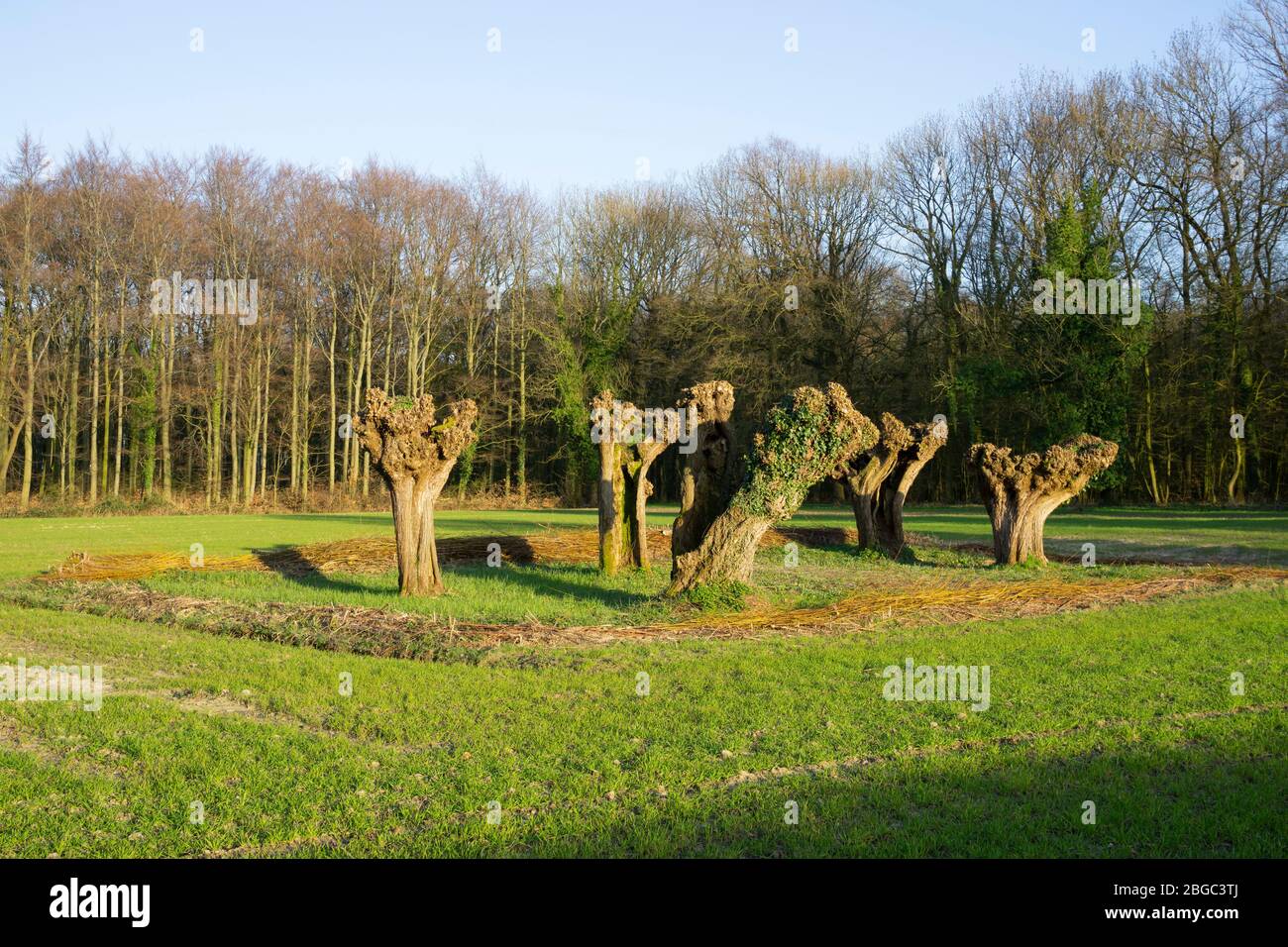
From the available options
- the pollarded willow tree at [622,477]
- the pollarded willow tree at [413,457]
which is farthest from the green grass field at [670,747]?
the pollarded willow tree at [622,477]

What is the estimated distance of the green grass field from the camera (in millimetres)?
5340

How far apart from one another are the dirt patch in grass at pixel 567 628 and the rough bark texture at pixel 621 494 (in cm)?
470

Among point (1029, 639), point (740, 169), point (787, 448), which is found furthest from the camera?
point (740, 169)

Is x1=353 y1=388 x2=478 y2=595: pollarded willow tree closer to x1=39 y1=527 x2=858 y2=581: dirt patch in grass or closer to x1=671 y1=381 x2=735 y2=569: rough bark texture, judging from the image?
x1=671 y1=381 x2=735 y2=569: rough bark texture

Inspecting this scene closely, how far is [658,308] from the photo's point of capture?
53.6 m

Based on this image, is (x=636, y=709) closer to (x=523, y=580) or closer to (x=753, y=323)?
(x=523, y=580)

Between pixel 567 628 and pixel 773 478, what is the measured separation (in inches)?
158

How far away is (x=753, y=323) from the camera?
160 feet

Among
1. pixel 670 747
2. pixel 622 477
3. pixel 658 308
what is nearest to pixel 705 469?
pixel 622 477

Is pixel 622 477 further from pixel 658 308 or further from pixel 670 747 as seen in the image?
pixel 658 308

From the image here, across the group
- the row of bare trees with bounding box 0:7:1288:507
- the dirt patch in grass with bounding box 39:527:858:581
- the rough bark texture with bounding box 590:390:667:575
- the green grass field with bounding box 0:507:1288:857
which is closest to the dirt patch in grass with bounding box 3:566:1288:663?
the green grass field with bounding box 0:507:1288:857

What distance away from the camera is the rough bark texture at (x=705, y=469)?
16141 millimetres

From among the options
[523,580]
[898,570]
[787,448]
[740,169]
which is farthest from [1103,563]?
[740,169]
